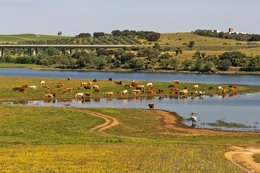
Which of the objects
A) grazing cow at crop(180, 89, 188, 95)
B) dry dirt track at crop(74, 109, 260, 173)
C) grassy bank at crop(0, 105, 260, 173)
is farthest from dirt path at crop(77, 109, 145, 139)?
grazing cow at crop(180, 89, 188, 95)

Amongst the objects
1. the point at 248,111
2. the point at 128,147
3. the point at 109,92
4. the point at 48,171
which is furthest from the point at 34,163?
the point at 109,92

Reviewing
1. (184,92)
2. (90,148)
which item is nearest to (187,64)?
(184,92)

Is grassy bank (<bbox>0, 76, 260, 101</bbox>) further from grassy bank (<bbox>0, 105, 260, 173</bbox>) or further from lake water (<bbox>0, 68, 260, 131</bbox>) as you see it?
grassy bank (<bbox>0, 105, 260, 173</bbox>)

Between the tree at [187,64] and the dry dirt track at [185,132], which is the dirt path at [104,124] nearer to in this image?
the dry dirt track at [185,132]

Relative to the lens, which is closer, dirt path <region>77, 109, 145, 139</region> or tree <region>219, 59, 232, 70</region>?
dirt path <region>77, 109, 145, 139</region>

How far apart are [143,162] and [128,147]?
5361mm

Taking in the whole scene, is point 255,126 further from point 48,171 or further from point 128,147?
point 48,171

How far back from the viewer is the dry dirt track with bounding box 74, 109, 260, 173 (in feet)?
88.7

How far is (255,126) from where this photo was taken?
49594mm

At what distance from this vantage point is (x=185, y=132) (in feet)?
146

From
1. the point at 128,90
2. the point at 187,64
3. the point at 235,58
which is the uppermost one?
the point at 235,58

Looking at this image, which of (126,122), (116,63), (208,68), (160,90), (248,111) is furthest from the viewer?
(116,63)

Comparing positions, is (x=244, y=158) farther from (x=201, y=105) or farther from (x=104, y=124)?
(x=201, y=105)

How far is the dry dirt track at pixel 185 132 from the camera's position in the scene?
2703cm
